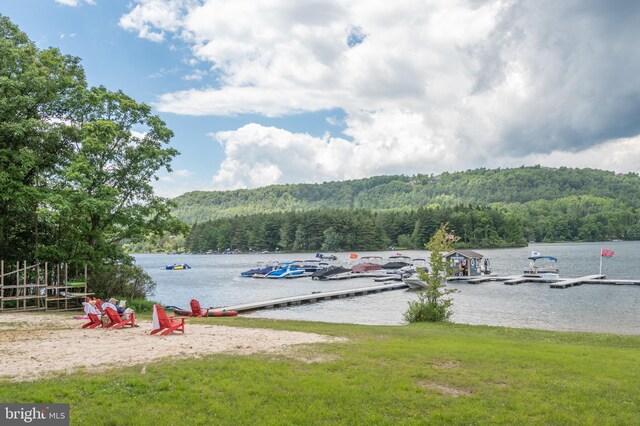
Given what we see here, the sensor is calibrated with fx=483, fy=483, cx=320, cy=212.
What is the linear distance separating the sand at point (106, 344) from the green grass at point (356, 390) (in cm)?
83

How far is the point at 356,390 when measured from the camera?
827cm

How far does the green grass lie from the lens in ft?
23.6

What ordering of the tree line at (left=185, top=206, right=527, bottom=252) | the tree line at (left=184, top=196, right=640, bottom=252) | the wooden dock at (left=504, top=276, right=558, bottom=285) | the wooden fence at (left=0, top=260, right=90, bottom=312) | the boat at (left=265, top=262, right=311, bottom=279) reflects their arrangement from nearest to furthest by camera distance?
the wooden fence at (left=0, top=260, right=90, bottom=312), the wooden dock at (left=504, top=276, right=558, bottom=285), the boat at (left=265, top=262, right=311, bottom=279), the tree line at (left=185, top=206, right=527, bottom=252), the tree line at (left=184, top=196, right=640, bottom=252)

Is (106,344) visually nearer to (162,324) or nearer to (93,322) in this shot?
(162,324)

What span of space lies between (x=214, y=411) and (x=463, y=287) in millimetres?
44188

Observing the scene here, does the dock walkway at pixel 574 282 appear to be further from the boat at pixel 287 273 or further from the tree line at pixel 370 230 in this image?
the tree line at pixel 370 230

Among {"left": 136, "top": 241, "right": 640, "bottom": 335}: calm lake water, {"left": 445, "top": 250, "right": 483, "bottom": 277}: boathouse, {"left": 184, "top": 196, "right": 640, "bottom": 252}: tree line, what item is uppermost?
{"left": 184, "top": 196, "right": 640, "bottom": 252}: tree line

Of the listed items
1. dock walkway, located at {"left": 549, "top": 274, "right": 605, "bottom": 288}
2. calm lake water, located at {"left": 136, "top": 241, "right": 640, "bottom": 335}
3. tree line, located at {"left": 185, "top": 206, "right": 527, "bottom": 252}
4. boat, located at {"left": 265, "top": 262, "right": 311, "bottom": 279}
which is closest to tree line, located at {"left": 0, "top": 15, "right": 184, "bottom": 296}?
calm lake water, located at {"left": 136, "top": 241, "right": 640, "bottom": 335}

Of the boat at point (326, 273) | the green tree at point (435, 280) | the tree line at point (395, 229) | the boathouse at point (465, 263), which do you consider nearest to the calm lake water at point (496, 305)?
the green tree at point (435, 280)

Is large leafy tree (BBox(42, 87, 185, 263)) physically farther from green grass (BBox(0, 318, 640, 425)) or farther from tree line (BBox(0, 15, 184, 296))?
green grass (BBox(0, 318, 640, 425))

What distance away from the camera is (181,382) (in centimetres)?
849

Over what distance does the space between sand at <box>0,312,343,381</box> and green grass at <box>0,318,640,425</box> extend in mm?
830

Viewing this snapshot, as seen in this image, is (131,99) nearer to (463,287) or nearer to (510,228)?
(463,287)

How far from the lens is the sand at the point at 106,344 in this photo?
9.90 m
